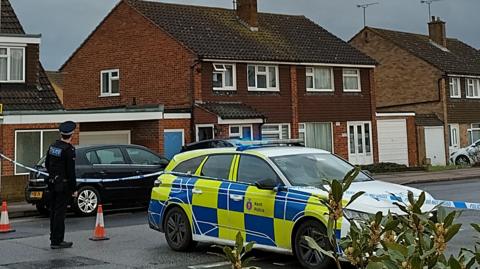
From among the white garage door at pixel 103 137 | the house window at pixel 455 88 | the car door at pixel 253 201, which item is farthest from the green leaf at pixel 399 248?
the house window at pixel 455 88

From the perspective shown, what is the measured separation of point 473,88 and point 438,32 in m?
5.08

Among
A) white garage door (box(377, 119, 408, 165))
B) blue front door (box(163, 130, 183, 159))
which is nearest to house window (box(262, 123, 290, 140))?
Answer: blue front door (box(163, 130, 183, 159))

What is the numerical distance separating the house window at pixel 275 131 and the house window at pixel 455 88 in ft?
47.1

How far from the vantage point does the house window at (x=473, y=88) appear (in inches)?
1625

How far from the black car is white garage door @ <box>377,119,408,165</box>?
61.9ft

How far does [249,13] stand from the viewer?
32125 millimetres

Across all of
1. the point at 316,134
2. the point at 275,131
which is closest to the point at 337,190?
the point at 275,131

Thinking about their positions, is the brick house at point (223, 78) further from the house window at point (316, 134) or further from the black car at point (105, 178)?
the black car at point (105, 178)

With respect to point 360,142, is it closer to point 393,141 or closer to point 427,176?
point 393,141

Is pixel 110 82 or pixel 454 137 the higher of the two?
pixel 110 82

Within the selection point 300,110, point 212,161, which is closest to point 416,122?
point 300,110

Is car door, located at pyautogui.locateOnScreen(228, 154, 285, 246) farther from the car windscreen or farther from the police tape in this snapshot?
the police tape

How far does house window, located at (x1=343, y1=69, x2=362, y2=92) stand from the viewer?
3269 cm

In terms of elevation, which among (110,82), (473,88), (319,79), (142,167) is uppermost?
(473,88)
